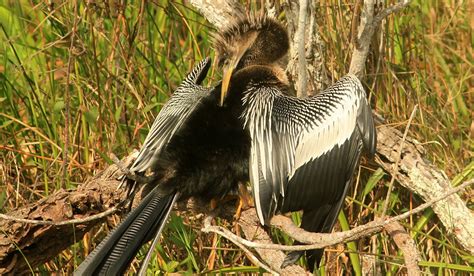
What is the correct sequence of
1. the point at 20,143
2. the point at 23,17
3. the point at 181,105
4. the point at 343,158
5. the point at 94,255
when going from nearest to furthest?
the point at 94,255 → the point at 343,158 → the point at 181,105 → the point at 20,143 → the point at 23,17

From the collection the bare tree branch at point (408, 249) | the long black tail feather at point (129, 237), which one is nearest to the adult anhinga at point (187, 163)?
the long black tail feather at point (129, 237)

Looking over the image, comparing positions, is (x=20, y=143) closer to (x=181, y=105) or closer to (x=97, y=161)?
(x=97, y=161)

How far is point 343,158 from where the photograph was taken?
333 centimetres

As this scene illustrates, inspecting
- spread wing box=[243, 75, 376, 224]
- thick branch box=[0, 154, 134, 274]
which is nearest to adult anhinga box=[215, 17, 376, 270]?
spread wing box=[243, 75, 376, 224]

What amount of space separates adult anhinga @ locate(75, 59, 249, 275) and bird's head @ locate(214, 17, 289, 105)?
0.39 metres

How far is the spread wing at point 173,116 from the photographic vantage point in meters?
3.36

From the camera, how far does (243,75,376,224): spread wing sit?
3240 mm

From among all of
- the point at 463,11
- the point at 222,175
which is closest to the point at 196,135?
the point at 222,175

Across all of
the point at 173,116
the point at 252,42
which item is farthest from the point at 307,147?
the point at 252,42

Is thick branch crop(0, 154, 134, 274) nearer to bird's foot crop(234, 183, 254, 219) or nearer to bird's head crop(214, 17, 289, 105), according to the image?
bird's foot crop(234, 183, 254, 219)

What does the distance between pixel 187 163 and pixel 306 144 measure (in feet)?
1.56

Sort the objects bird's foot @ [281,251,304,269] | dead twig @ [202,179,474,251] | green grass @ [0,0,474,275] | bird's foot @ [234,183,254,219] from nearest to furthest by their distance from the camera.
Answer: dead twig @ [202,179,474,251]
bird's foot @ [281,251,304,269]
bird's foot @ [234,183,254,219]
green grass @ [0,0,474,275]

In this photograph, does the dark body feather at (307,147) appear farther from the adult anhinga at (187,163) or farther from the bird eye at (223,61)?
the bird eye at (223,61)

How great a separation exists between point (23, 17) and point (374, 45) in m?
2.08
